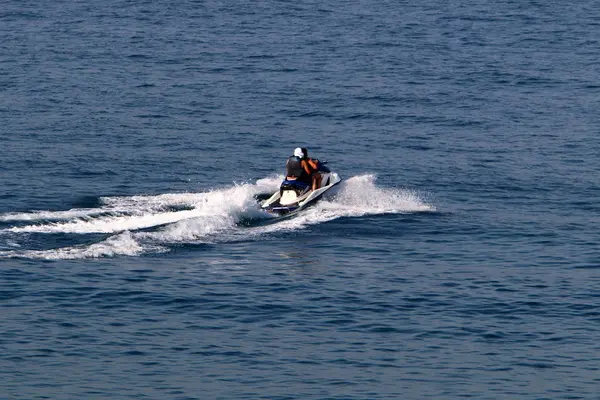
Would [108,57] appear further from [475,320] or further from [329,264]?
[475,320]

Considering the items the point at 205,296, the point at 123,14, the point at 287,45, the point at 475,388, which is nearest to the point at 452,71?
the point at 287,45

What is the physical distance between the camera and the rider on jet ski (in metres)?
54.2

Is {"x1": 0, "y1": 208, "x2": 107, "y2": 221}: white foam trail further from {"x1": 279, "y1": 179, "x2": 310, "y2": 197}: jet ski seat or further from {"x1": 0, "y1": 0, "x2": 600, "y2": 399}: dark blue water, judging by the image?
{"x1": 279, "y1": 179, "x2": 310, "y2": 197}: jet ski seat

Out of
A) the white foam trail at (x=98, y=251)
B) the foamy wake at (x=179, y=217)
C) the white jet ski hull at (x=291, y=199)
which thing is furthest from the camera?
the white jet ski hull at (x=291, y=199)

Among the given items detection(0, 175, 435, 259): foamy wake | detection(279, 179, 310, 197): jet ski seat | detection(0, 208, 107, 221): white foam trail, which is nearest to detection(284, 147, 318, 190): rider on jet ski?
detection(279, 179, 310, 197): jet ski seat

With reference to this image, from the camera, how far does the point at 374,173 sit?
60.4 metres

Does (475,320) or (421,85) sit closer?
(475,320)

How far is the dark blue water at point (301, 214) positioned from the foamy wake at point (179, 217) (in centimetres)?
14

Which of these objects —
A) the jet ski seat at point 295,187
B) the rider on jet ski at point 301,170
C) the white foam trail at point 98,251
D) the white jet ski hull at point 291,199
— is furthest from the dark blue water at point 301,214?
the rider on jet ski at point 301,170

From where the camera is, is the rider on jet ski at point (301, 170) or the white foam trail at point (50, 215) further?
the rider on jet ski at point (301, 170)

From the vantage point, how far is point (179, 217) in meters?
50.3

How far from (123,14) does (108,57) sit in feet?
47.7

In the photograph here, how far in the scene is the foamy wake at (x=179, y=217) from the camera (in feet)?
152

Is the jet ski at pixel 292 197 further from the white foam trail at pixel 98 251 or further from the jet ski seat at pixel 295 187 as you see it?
the white foam trail at pixel 98 251
